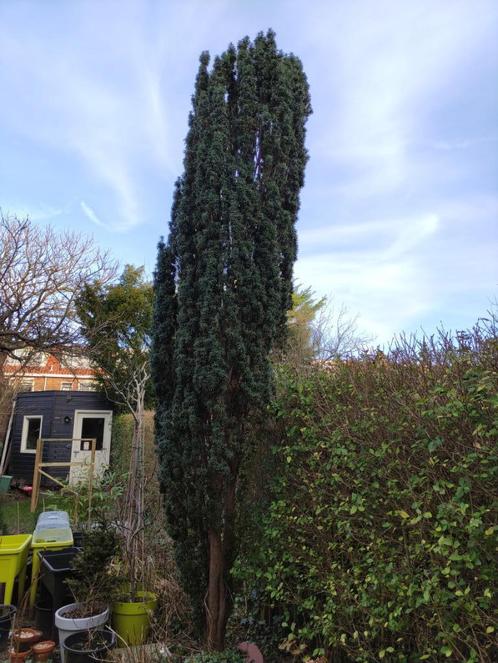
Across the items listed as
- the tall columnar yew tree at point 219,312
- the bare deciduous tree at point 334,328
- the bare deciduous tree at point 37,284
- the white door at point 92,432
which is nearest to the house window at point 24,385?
the white door at point 92,432

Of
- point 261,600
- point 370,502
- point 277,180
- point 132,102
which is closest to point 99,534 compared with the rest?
point 261,600

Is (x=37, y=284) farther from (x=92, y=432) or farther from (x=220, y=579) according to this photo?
(x=220, y=579)

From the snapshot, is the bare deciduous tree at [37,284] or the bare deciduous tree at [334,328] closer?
the bare deciduous tree at [37,284]

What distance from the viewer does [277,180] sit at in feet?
11.5

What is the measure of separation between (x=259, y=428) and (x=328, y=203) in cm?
540

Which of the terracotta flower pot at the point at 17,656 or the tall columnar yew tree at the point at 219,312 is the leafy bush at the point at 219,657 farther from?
the terracotta flower pot at the point at 17,656

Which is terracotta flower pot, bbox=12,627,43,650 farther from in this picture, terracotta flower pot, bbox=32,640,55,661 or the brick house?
the brick house

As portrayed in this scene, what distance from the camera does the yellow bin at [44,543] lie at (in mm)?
4266

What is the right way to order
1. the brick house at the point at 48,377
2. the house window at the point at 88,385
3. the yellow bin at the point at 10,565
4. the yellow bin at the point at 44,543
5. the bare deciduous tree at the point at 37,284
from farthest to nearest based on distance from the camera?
1. the house window at the point at 88,385
2. the brick house at the point at 48,377
3. the bare deciduous tree at the point at 37,284
4. the yellow bin at the point at 44,543
5. the yellow bin at the point at 10,565

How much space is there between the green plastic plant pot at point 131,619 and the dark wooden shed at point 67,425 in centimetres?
1016

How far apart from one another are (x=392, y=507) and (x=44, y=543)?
365 cm

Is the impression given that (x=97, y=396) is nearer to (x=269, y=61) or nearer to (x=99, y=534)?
(x=99, y=534)

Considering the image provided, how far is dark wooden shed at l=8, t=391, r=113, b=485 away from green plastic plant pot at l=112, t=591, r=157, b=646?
33.3 feet

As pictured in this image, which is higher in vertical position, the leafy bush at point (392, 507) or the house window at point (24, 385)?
the house window at point (24, 385)
